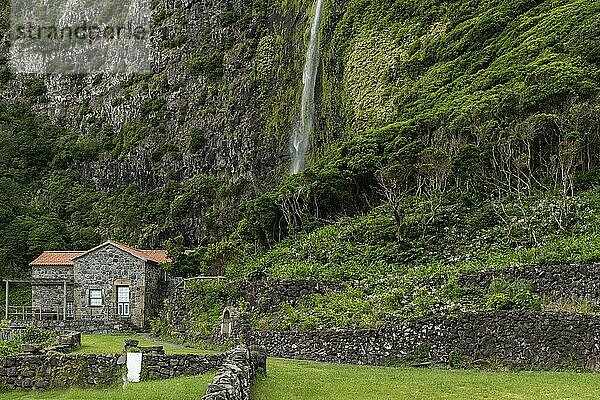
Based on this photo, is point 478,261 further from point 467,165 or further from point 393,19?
point 393,19

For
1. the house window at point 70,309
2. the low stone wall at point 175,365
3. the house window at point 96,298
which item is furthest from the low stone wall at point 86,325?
the low stone wall at point 175,365

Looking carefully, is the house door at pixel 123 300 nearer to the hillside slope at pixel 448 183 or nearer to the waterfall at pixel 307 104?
the hillside slope at pixel 448 183

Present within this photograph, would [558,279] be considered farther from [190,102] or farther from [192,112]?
[190,102]

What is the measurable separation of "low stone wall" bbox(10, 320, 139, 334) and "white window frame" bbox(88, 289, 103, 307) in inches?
142

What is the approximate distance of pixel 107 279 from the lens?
45000 millimetres

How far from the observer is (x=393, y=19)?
56.2 metres

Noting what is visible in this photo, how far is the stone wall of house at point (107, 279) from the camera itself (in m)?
44.5

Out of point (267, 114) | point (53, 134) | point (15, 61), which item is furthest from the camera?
point (15, 61)

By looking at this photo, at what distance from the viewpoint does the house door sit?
44.5 m

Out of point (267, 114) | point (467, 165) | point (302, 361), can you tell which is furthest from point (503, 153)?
point (267, 114)

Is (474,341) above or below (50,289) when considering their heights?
below

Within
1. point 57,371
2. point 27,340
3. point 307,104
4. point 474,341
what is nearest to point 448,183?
point 474,341

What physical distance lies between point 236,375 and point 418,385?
5310 mm

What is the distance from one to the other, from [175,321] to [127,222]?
140ft
